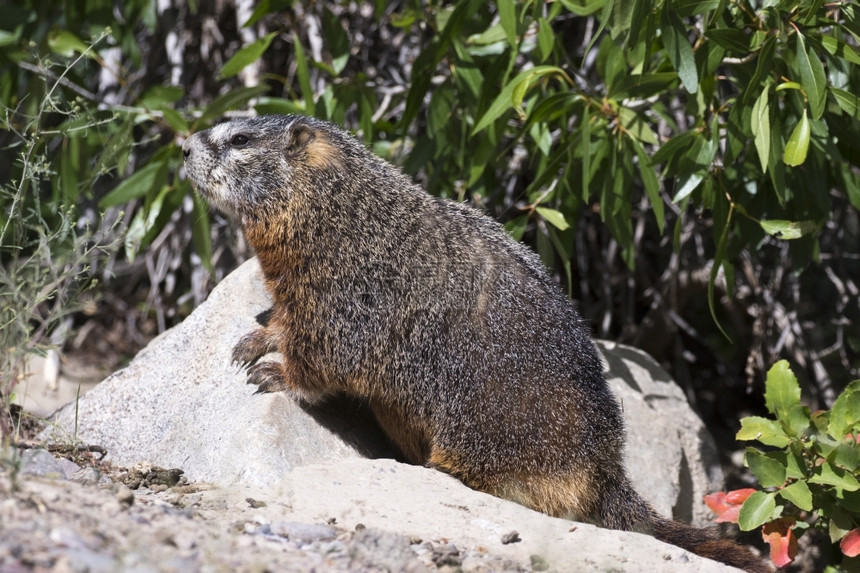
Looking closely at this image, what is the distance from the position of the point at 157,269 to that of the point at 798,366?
220 inches

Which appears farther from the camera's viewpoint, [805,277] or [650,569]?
[805,277]

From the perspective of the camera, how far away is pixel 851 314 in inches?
308

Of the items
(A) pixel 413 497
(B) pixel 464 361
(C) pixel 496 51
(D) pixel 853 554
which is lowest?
(D) pixel 853 554

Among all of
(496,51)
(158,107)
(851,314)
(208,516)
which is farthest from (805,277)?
(208,516)

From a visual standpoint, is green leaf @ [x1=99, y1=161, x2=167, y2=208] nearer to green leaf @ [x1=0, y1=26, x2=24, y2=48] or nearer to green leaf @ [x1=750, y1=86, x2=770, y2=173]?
green leaf @ [x1=0, y1=26, x2=24, y2=48]

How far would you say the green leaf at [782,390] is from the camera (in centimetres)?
477

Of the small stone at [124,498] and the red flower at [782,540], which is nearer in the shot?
the small stone at [124,498]

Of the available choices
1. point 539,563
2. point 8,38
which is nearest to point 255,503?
point 539,563

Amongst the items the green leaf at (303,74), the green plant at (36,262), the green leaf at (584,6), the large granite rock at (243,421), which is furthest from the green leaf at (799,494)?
the green leaf at (303,74)

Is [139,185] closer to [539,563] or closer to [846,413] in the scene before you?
[539,563]

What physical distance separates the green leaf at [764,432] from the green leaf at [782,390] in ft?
0.21

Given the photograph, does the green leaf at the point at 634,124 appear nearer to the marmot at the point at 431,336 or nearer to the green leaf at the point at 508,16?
the green leaf at the point at 508,16

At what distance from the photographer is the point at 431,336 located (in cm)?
484

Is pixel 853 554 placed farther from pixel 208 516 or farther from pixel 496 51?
pixel 496 51
